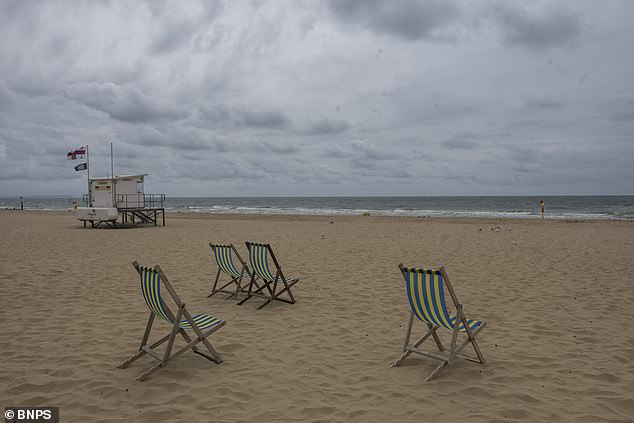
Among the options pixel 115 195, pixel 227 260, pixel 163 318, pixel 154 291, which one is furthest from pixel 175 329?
pixel 115 195

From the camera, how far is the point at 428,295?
3.71 meters

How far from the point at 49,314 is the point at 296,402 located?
4079 mm

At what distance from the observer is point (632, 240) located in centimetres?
1465

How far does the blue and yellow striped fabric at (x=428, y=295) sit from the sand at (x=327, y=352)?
21.3 inches

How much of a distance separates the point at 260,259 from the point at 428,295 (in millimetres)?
2948

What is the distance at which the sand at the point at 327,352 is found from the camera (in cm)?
324

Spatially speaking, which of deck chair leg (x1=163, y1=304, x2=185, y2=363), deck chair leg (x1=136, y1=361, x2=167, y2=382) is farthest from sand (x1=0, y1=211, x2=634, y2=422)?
deck chair leg (x1=163, y1=304, x2=185, y2=363)

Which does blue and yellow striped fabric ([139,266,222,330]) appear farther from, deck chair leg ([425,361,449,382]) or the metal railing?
the metal railing

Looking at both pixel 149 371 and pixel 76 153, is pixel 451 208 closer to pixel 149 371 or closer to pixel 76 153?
pixel 76 153

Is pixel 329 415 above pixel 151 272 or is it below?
below

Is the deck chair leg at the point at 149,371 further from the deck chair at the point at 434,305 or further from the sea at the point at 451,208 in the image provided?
the sea at the point at 451,208

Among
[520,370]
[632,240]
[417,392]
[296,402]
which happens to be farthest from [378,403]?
[632,240]

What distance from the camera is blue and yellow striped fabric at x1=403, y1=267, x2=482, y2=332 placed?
3.64 meters

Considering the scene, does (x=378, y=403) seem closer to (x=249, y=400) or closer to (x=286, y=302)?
(x=249, y=400)
